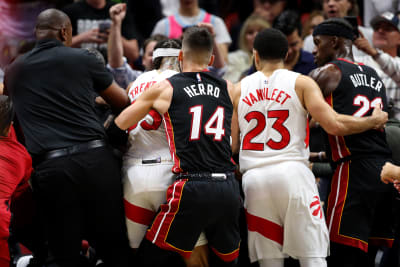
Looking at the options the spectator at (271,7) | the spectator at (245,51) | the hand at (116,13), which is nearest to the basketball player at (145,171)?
the hand at (116,13)

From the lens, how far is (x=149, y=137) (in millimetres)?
4414

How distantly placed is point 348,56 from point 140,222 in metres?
2.36

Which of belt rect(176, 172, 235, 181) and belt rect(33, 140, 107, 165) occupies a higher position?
belt rect(33, 140, 107, 165)

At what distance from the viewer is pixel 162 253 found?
4078mm

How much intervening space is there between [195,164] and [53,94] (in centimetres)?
121

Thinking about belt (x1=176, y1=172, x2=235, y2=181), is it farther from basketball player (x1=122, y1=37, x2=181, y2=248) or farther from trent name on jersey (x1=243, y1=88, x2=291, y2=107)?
trent name on jersey (x1=243, y1=88, x2=291, y2=107)

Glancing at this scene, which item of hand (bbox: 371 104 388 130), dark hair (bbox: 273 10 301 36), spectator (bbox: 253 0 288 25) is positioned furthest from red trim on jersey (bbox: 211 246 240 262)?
spectator (bbox: 253 0 288 25)

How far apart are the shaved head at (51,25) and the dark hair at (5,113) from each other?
1.80 feet

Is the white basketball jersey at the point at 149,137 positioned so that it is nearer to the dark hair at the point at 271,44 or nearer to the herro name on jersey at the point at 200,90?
the herro name on jersey at the point at 200,90

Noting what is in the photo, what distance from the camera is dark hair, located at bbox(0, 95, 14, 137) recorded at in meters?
4.07

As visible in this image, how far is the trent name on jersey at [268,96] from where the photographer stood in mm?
4324

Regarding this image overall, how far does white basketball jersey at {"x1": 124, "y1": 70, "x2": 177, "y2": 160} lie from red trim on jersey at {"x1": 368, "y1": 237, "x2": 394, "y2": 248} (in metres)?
1.89

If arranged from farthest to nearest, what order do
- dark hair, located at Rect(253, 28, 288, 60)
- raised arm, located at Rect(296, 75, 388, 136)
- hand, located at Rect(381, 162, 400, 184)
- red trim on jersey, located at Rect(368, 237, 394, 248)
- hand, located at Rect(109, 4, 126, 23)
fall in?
1. hand, located at Rect(109, 4, 126, 23)
2. red trim on jersey, located at Rect(368, 237, 394, 248)
3. dark hair, located at Rect(253, 28, 288, 60)
4. raised arm, located at Rect(296, 75, 388, 136)
5. hand, located at Rect(381, 162, 400, 184)

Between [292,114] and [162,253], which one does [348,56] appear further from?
[162,253]
